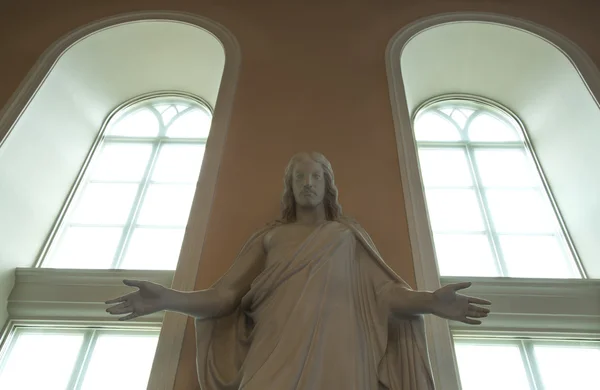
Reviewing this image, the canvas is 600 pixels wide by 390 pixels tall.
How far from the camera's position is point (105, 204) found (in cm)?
439

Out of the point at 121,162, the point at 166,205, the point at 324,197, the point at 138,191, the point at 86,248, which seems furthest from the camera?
the point at 121,162

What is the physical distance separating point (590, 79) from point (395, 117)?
1707 millimetres

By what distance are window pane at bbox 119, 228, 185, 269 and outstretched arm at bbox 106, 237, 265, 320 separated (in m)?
1.39

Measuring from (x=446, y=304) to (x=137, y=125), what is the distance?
3961mm

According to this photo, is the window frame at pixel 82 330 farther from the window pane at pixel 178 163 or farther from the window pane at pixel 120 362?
the window pane at pixel 178 163

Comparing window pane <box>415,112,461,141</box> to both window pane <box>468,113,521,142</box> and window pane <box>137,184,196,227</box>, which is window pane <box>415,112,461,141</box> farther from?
window pane <box>137,184,196,227</box>

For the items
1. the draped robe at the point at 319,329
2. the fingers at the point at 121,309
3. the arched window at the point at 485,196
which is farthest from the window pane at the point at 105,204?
the arched window at the point at 485,196

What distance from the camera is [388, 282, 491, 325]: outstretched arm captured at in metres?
2.13

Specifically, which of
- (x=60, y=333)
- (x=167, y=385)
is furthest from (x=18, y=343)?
(x=167, y=385)

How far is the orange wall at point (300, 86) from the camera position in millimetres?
3248

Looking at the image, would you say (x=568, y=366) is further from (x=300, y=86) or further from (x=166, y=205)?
(x=166, y=205)

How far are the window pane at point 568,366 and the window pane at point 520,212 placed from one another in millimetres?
1113

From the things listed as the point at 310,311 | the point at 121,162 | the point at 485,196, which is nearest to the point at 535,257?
the point at 485,196

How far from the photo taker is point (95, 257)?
3.99m
